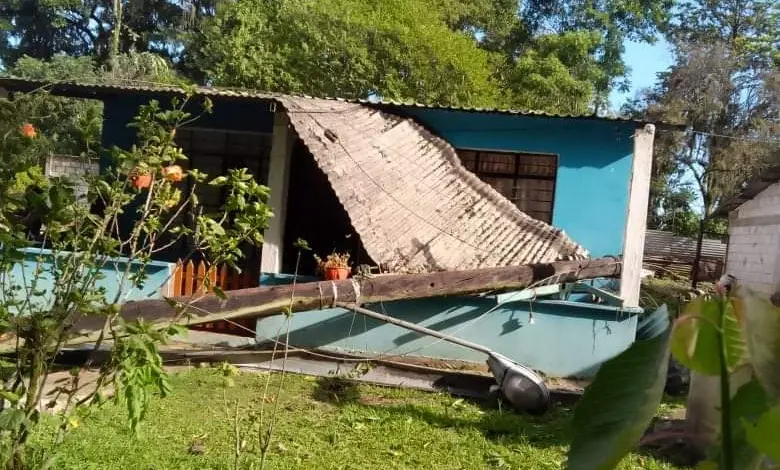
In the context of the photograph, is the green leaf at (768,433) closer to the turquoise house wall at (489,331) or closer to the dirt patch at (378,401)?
the dirt patch at (378,401)

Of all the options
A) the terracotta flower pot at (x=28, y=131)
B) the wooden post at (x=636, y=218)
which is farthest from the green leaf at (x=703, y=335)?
the wooden post at (x=636, y=218)

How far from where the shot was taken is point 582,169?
30.0 ft

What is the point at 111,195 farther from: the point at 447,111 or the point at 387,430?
the point at 447,111

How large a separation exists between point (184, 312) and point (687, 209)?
3036cm

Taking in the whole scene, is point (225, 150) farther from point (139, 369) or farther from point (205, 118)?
point (139, 369)

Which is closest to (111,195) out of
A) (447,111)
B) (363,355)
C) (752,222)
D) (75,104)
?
(363,355)

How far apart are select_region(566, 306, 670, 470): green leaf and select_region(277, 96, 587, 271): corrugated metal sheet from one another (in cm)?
609

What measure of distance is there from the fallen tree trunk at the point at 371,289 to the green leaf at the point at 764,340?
4.62 m

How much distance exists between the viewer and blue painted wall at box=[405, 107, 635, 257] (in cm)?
913

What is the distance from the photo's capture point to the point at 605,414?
21.7 inches

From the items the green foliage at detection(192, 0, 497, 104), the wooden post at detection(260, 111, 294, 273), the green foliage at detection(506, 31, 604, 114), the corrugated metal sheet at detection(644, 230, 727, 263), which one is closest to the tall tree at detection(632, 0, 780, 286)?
the corrugated metal sheet at detection(644, 230, 727, 263)

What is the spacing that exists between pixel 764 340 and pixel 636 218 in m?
8.36

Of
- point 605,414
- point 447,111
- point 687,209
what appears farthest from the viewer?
point 687,209

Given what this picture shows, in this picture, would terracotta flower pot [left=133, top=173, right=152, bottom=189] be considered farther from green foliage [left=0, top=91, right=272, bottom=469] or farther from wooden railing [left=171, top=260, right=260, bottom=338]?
wooden railing [left=171, top=260, right=260, bottom=338]
